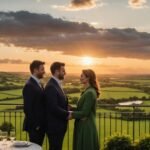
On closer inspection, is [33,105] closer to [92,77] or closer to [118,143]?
[92,77]

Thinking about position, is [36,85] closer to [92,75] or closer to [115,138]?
[92,75]

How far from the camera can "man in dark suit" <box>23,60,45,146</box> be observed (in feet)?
20.6

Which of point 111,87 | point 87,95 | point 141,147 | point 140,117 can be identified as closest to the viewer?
point 87,95

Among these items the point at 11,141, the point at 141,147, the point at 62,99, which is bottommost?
the point at 141,147

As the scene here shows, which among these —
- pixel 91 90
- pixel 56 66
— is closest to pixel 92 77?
pixel 91 90

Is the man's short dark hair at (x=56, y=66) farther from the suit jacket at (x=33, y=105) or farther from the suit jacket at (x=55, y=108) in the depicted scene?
the suit jacket at (x=33, y=105)

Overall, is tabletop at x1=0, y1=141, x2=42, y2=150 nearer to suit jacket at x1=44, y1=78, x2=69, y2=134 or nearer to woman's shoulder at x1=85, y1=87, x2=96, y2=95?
suit jacket at x1=44, y1=78, x2=69, y2=134

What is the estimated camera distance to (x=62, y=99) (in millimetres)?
6316

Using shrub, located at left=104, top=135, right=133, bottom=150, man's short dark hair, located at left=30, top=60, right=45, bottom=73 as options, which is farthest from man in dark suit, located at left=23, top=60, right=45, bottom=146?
shrub, located at left=104, top=135, right=133, bottom=150

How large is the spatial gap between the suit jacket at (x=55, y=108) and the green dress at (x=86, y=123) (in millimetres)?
174

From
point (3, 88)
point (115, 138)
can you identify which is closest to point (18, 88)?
point (3, 88)

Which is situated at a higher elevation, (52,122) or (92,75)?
(92,75)

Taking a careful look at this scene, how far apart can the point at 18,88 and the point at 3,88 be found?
3.61ft

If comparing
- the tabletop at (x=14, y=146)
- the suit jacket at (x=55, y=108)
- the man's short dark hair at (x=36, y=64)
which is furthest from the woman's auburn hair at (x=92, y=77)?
the tabletop at (x=14, y=146)
